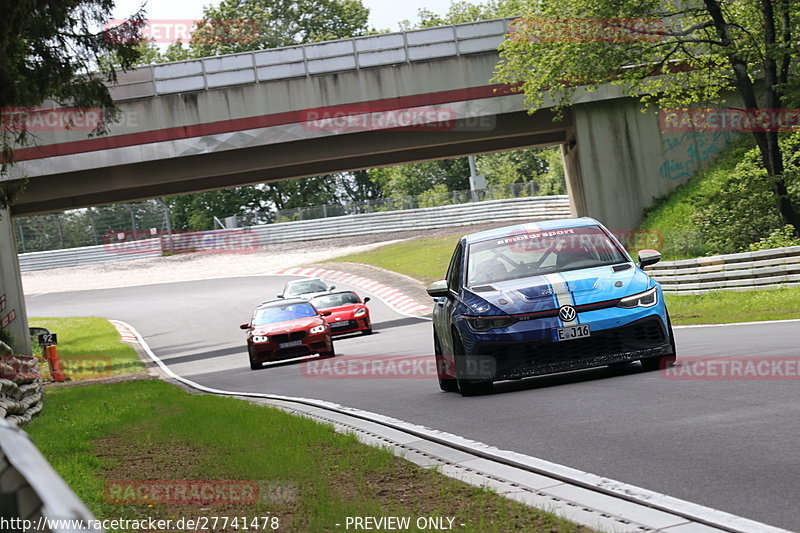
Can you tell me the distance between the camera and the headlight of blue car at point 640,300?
10914 mm

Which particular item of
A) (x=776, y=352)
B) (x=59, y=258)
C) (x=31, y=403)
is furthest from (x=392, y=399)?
(x=59, y=258)

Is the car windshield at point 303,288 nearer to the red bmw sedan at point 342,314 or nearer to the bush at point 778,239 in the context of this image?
the red bmw sedan at point 342,314

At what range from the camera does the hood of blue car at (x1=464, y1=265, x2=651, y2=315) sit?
10.9m

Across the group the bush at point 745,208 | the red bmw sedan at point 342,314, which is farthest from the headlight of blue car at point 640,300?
the red bmw sedan at point 342,314

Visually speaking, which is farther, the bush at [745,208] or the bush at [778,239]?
the bush at [745,208]

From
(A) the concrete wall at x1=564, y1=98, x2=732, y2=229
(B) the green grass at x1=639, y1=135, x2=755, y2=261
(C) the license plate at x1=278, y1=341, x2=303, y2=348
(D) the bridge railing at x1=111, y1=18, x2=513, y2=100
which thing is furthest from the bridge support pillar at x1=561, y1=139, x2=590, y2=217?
(C) the license plate at x1=278, y1=341, x2=303, y2=348

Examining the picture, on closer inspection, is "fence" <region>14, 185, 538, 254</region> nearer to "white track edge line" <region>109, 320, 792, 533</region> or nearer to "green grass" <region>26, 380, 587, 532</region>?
"green grass" <region>26, 380, 587, 532</region>

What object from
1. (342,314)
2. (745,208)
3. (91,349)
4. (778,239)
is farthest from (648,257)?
(91,349)

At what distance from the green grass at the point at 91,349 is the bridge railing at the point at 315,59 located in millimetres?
8031

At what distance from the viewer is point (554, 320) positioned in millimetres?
10789

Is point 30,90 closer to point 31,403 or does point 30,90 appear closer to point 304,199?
point 31,403

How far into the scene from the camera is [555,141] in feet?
130

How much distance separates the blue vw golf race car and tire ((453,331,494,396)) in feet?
0.03

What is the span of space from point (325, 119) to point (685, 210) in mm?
11345
